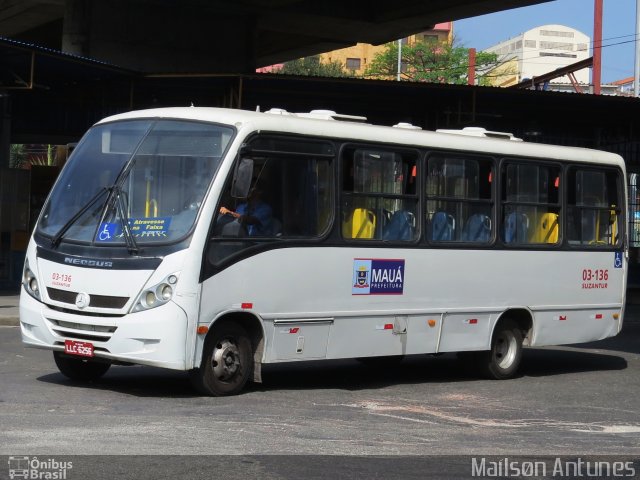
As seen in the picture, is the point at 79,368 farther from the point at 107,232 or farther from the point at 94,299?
the point at 107,232

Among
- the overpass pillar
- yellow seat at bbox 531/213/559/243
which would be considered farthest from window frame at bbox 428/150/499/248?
the overpass pillar

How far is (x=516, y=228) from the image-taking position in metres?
14.9

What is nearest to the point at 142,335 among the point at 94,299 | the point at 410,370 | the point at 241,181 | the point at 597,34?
the point at 94,299

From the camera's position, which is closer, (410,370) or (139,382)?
(139,382)

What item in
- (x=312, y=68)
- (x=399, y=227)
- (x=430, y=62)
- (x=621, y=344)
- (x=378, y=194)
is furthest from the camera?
(x=312, y=68)

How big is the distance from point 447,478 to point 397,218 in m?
5.65

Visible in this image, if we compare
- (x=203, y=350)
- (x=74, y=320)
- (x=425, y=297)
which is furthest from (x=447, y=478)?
(x=425, y=297)

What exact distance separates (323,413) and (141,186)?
2.77 meters

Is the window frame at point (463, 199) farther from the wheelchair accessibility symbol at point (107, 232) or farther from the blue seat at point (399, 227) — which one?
the wheelchair accessibility symbol at point (107, 232)

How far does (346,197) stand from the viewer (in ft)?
→ 41.8

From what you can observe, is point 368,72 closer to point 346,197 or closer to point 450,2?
point 450,2

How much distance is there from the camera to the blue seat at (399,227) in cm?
1320

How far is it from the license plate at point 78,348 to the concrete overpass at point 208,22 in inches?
828

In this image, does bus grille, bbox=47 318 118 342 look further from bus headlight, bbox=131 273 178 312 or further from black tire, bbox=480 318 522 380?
black tire, bbox=480 318 522 380
